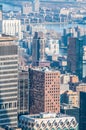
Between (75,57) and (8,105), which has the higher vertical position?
(8,105)

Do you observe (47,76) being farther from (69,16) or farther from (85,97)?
(69,16)

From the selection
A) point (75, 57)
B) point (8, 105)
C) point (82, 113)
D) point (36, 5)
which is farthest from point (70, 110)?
point (36, 5)

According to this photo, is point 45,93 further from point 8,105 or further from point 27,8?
point 27,8

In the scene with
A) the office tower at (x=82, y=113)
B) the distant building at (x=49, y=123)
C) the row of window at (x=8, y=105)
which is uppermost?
the row of window at (x=8, y=105)

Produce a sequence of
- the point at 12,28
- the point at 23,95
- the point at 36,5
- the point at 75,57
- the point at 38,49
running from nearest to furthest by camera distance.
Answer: the point at 23,95
the point at 75,57
the point at 38,49
the point at 12,28
the point at 36,5

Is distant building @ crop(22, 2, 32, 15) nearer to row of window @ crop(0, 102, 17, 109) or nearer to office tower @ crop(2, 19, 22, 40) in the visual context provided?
office tower @ crop(2, 19, 22, 40)

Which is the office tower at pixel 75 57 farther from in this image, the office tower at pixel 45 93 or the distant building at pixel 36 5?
the distant building at pixel 36 5

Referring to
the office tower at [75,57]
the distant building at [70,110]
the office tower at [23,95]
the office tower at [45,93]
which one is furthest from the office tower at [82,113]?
the office tower at [75,57]
